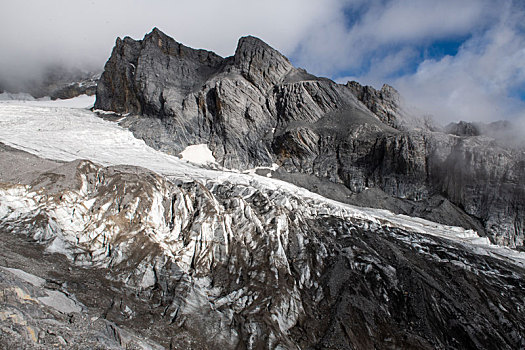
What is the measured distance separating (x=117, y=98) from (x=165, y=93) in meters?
14.7

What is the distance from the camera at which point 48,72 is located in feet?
344

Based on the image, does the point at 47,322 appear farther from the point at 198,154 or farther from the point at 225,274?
the point at 198,154

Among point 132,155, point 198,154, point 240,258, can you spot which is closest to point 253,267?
point 240,258

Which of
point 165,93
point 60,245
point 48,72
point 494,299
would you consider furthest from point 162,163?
point 48,72

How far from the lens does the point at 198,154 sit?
49188mm

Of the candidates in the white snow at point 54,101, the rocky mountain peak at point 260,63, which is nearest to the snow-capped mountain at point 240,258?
the rocky mountain peak at point 260,63

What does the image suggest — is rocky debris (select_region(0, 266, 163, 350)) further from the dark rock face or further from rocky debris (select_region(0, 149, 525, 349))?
the dark rock face

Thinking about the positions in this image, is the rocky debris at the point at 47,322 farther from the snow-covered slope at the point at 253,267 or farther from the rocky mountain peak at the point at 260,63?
the rocky mountain peak at the point at 260,63

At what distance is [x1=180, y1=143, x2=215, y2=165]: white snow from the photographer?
4784cm

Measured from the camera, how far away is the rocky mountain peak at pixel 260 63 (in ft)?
188

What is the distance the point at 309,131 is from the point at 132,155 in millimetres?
28584

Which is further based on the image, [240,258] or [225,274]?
[240,258]

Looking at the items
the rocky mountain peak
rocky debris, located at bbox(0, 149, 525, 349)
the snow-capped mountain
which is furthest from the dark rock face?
rocky debris, located at bbox(0, 149, 525, 349)

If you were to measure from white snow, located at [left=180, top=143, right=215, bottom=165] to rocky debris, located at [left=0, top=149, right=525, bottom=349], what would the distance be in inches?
892
